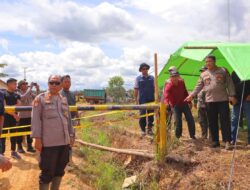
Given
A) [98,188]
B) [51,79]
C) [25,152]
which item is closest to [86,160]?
[25,152]

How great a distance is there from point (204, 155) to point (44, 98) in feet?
8.94

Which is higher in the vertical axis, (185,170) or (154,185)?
(185,170)

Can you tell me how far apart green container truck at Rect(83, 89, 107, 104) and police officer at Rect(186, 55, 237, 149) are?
Result: 3309 centimetres

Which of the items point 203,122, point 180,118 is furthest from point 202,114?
point 180,118

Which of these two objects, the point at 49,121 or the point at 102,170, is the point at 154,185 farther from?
the point at 49,121

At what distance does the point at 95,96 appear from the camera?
40000mm

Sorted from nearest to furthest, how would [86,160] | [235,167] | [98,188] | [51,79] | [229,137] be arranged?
[51,79]
[235,167]
[98,188]
[229,137]
[86,160]

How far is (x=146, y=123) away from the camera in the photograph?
28.2 ft

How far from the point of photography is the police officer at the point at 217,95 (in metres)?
6.41

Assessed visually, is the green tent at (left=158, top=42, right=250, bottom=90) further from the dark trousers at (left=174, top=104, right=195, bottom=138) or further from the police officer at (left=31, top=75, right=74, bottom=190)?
the police officer at (left=31, top=75, right=74, bottom=190)

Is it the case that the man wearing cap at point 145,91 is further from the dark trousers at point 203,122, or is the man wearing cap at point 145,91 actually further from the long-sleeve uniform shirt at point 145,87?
the dark trousers at point 203,122

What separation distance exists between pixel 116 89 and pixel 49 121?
Result: 153ft

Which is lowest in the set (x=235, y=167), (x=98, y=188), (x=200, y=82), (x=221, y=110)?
(x=98, y=188)

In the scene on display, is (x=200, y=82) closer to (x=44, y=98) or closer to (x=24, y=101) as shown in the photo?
(x=44, y=98)
